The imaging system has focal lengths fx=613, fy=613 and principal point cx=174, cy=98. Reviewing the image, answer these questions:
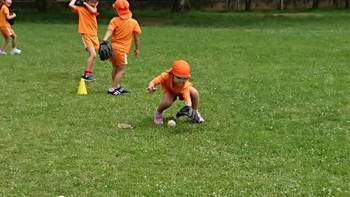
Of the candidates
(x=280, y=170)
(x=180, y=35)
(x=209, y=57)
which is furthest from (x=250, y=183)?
(x=180, y=35)

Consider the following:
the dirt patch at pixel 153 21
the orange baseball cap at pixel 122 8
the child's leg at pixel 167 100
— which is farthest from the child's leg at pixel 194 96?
the dirt patch at pixel 153 21

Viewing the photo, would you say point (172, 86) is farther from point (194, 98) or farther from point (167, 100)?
point (194, 98)

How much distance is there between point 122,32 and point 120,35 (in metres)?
0.07

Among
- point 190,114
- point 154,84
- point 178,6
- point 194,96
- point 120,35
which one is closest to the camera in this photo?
point 190,114

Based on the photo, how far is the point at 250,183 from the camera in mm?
5812

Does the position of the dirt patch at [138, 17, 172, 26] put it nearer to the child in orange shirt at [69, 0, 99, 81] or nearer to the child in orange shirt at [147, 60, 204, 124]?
the child in orange shirt at [69, 0, 99, 81]

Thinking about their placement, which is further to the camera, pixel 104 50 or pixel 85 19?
pixel 85 19

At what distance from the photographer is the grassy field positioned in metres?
5.85

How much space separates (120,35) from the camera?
10.5 meters

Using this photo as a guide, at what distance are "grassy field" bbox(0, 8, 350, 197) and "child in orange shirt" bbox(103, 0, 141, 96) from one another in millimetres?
412

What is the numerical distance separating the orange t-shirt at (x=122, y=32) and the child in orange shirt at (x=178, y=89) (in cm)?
245

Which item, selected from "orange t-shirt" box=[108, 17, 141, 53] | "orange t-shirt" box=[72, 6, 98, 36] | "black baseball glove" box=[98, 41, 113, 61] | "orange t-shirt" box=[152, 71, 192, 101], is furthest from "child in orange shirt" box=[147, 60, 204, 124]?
"orange t-shirt" box=[72, 6, 98, 36]

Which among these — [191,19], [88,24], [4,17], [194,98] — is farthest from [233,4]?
[194,98]

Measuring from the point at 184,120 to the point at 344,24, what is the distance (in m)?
22.0
